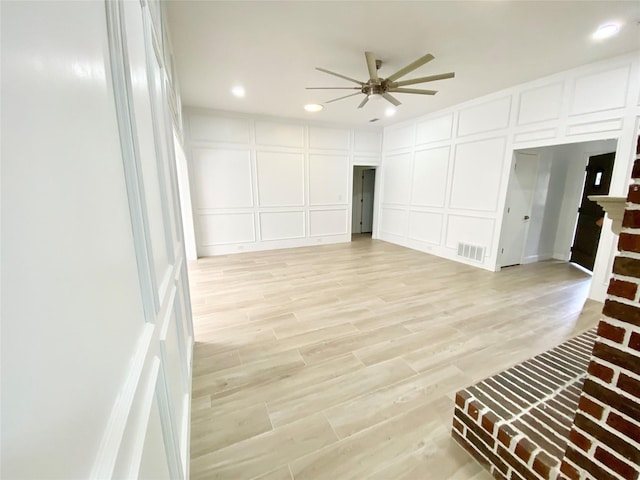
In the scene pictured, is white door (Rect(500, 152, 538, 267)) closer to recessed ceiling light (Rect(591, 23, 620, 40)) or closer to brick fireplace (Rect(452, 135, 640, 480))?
recessed ceiling light (Rect(591, 23, 620, 40))

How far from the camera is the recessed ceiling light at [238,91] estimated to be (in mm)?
3770

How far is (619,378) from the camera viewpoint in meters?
0.82

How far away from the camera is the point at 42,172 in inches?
12.0

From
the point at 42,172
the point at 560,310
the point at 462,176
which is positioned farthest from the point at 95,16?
the point at 462,176

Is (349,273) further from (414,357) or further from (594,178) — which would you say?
(594,178)

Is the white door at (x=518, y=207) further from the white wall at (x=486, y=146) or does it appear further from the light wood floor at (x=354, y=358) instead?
the light wood floor at (x=354, y=358)

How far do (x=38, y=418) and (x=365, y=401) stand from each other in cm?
182

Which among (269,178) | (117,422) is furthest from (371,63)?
(269,178)

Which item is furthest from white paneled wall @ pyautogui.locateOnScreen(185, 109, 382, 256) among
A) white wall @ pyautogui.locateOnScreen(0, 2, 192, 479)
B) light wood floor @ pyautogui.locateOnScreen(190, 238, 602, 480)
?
white wall @ pyautogui.locateOnScreen(0, 2, 192, 479)

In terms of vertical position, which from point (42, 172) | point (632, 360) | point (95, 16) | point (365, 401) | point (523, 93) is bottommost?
point (365, 401)

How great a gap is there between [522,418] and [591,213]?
198 inches

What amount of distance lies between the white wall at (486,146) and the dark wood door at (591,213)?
1449 millimetres

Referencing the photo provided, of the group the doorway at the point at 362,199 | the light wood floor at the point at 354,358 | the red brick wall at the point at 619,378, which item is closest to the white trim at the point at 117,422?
the light wood floor at the point at 354,358

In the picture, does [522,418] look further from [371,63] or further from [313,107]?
[313,107]
